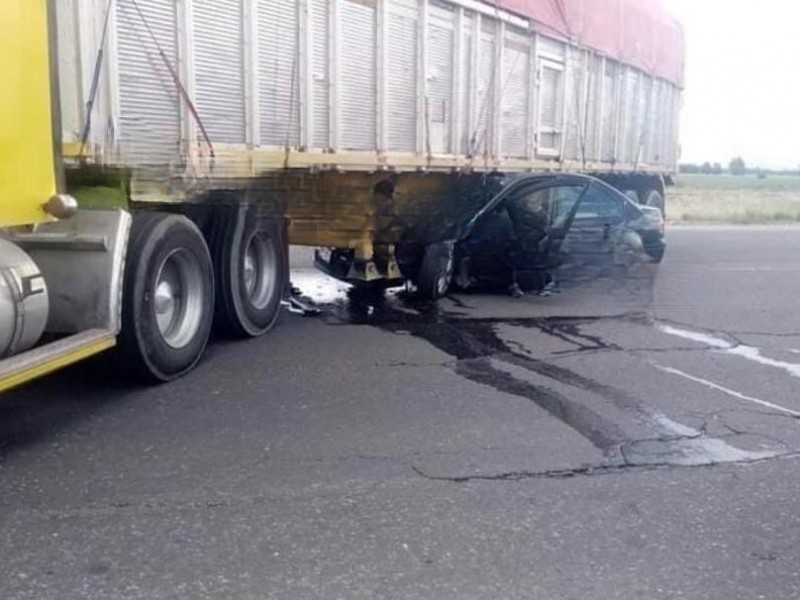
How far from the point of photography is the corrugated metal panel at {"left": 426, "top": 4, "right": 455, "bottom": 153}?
10.1m

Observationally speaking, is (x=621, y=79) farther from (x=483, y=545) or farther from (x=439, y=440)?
(x=483, y=545)

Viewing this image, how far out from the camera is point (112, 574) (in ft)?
13.0

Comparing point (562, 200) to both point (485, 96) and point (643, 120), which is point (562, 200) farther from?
point (643, 120)

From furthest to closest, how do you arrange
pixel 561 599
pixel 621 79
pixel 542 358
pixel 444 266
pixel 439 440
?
pixel 621 79
pixel 444 266
pixel 542 358
pixel 439 440
pixel 561 599

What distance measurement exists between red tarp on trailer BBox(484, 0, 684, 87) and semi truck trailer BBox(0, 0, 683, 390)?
2.3 inches

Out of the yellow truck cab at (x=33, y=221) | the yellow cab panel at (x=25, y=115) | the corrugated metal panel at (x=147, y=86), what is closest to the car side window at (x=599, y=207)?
the corrugated metal panel at (x=147, y=86)

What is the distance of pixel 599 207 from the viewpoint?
1218 cm

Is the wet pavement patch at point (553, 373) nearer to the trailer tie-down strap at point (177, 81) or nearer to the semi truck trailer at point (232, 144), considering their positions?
the semi truck trailer at point (232, 144)

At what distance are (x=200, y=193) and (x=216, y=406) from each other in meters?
1.72

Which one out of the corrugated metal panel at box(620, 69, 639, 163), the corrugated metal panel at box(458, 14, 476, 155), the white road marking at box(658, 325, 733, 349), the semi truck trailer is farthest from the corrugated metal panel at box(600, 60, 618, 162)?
the white road marking at box(658, 325, 733, 349)

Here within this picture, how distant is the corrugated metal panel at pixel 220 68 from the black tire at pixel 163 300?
75 cm

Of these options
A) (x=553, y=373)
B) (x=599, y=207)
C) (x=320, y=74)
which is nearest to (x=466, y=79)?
(x=599, y=207)

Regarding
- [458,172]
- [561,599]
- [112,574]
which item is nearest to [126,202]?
[112,574]

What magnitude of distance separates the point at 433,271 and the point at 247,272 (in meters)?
2.96
